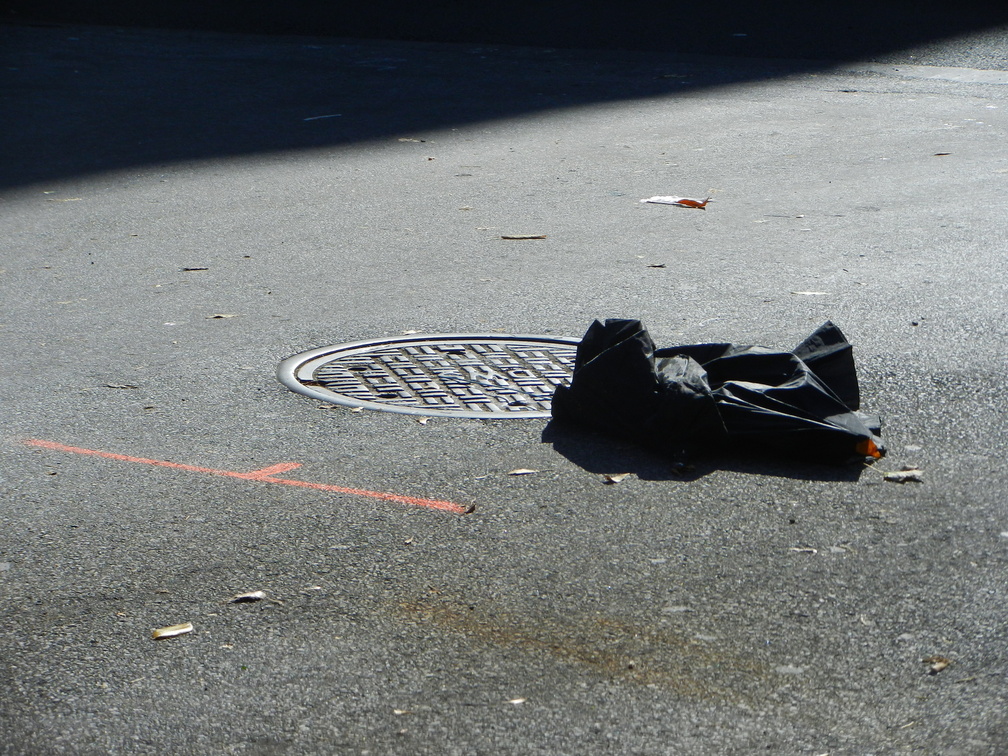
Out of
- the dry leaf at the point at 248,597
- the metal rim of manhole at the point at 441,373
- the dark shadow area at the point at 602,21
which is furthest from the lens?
the dark shadow area at the point at 602,21

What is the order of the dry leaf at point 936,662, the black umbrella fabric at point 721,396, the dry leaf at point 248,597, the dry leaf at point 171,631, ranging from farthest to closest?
the black umbrella fabric at point 721,396
the dry leaf at point 248,597
the dry leaf at point 171,631
the dry leaf at point 936,662

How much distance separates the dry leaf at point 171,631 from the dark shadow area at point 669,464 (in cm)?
150

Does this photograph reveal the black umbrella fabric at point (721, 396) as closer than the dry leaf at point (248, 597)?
No

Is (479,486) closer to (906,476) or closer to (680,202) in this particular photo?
(906,476)

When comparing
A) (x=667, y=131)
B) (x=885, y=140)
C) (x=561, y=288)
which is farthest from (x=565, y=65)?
(x=561, y=288)

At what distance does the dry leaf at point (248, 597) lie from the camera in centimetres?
346

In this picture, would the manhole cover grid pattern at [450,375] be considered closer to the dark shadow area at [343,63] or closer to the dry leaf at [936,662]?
the dry leaf at [936,662]

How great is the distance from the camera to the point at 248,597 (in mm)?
3480

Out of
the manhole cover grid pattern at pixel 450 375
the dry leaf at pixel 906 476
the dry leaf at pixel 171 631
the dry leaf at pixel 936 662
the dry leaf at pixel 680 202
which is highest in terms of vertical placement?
the dry leaf at pixel 680 202

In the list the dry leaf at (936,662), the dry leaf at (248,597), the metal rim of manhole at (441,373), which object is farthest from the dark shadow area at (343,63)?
the dry leaf at (936,662)

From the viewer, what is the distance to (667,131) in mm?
11492

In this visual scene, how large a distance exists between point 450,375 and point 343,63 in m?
11.0

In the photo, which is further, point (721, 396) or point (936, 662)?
point (721, 396)

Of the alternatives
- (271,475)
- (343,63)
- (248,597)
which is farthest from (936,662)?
(343,63)
